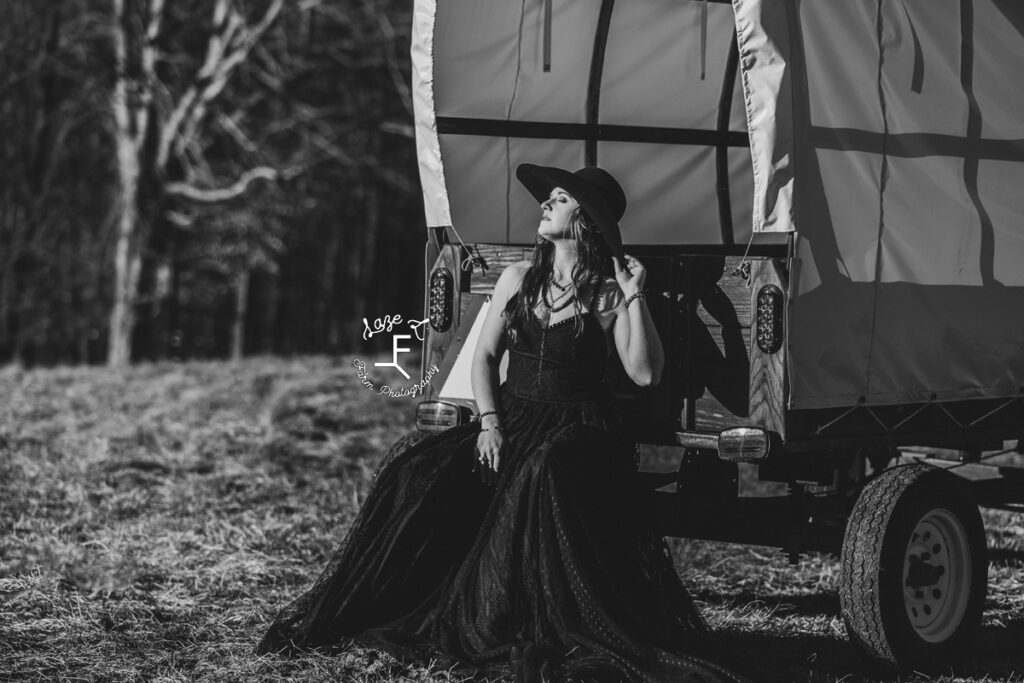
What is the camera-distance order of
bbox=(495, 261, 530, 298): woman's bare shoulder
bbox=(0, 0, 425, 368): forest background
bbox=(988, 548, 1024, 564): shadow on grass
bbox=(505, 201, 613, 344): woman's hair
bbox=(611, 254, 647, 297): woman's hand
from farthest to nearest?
bbox=(0, 0, 425, 368): forest background, bbox=(988, 548, 1024, 564): shadow on grass, bbox=(495, 261, 530, 298): woman's bare shoulder, bbox=(505, 201, 613, 344): woman's hair, bbox=(611, 254, 647, 297): woman's hand

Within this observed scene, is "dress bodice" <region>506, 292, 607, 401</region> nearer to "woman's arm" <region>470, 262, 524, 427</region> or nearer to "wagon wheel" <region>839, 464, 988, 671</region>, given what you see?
"woman's arm" <region>470, 262, 524, 427</region>

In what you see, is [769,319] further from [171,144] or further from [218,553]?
[171,144]

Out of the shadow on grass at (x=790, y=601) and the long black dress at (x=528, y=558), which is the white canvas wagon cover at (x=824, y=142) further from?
the shadow on grass at (x=790, y=601)

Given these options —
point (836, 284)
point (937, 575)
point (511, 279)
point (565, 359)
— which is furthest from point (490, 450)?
point (937, 575)

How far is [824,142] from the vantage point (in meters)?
4.84

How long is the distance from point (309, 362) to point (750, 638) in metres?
9.87

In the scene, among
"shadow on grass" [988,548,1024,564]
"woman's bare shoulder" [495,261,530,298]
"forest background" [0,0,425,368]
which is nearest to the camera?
"woman's bare shoulder" [495,261,530,298]

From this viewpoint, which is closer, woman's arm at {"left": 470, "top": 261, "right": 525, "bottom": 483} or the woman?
the woman

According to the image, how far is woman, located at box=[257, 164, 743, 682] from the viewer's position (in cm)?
468

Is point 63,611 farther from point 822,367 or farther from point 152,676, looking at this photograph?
point 822,367

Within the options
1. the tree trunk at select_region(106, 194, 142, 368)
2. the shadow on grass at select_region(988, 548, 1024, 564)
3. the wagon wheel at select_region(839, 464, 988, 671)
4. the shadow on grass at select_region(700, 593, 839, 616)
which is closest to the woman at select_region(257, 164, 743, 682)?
the wagon wheel at select_region(839, 464, 988, 671)

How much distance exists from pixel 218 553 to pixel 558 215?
9.68 ft

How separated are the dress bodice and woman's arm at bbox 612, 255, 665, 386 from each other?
11 centimetres

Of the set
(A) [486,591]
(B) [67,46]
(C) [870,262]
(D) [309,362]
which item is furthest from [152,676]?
(B) [67,46]
